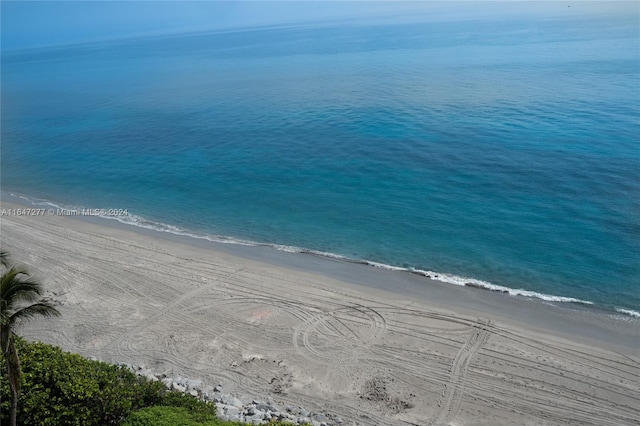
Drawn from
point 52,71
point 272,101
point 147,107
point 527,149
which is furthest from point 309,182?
point 52,71

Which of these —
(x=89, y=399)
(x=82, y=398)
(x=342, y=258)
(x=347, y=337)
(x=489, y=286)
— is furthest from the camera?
(x=342, y=258)

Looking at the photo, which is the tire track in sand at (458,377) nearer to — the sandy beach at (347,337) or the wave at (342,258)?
the sandy beach at (347,337)

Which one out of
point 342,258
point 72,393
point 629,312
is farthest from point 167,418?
point 629,312

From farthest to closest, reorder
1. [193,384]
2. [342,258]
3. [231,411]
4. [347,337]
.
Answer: [342,258]
[347,337]
[193,384]
[231,411]

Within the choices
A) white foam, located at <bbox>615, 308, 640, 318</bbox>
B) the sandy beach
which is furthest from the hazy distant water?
the sandy beach

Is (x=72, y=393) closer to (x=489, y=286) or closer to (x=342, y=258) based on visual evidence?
(x=342, y=258)

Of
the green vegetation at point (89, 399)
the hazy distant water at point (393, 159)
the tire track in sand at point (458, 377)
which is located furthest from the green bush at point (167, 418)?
the hazy distant water at point (393, 159)
